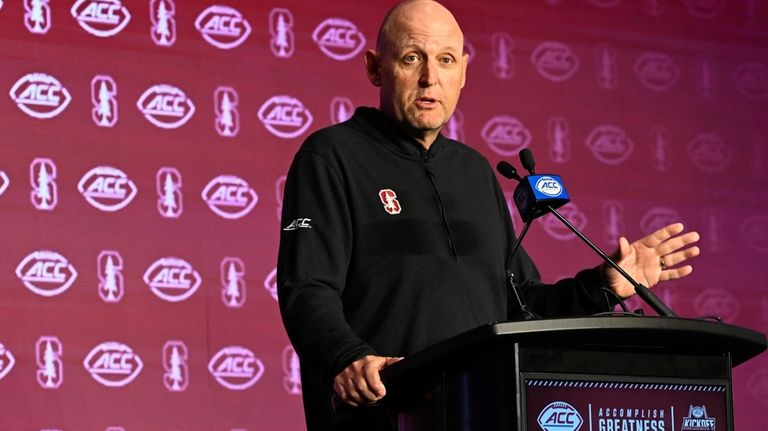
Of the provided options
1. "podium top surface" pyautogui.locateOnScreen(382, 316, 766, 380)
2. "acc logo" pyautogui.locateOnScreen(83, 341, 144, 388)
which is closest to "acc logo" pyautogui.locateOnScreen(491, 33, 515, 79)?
"acc logo" pyautogui.locateOnScreen(83, 341, 144, 388)

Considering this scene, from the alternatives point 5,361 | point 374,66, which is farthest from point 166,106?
point 374,66

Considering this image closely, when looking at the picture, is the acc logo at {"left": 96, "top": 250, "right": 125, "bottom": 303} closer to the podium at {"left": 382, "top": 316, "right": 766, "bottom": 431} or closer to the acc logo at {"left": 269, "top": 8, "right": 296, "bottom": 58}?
the acc logo at {"left": 269, "top": 8, "right": 296, "bottom": 58}

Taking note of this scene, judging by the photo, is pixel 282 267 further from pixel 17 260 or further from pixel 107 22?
pixel 107 22

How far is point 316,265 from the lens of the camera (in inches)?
87.0

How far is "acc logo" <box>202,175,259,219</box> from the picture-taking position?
3.88m

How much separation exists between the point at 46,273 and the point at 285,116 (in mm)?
935

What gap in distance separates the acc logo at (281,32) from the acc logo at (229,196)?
470 mm

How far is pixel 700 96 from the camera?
4707mm

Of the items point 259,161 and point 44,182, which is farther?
point 259,161

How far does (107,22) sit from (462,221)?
1878 mm

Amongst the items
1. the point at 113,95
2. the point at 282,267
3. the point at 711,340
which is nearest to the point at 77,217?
the point at 113,95

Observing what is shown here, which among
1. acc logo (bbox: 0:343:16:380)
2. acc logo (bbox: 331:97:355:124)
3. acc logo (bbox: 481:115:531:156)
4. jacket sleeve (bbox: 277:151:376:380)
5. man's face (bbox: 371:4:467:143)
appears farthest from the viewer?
acc logo (bbox: 481:115:531:156)

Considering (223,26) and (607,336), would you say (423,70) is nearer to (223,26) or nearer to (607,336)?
(607,336)

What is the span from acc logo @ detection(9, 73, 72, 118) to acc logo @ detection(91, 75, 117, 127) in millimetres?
82
